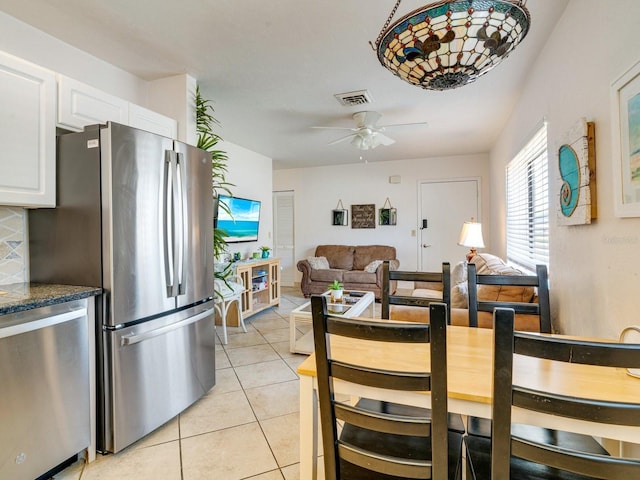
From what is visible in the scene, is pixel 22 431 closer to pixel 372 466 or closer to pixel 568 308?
pixel 372 466

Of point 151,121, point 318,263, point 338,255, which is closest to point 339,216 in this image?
point 338,255

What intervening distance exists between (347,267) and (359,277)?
2.13 ft

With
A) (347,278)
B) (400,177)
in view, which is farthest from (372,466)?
(400,177)

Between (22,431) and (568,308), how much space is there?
9.54ft

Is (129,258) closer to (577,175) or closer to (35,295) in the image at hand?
(35,295)

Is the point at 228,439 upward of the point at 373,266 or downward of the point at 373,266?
downward

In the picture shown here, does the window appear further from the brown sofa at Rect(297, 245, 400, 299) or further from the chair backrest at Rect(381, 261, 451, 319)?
the brown sofa at Rect(297, 245, 400, 299)

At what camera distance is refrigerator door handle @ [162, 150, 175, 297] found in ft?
6.64

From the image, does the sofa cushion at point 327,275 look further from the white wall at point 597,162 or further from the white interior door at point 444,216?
the white wall at point 597,162

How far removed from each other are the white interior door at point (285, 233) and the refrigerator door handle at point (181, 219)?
477 centimetres

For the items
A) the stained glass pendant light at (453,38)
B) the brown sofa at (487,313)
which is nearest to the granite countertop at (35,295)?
the stained glass pendant light at (453,38)

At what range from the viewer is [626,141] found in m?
1.27

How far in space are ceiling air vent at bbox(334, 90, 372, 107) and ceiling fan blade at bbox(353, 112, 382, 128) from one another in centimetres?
26

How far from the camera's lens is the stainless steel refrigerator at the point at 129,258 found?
178cm
